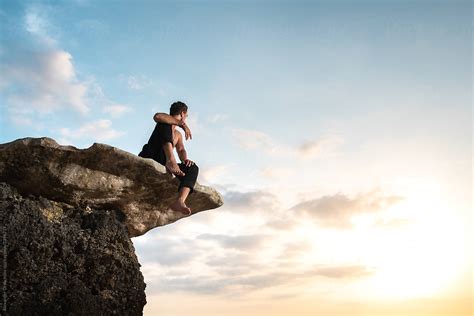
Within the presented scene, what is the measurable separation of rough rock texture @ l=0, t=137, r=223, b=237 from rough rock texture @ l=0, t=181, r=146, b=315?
150 mm

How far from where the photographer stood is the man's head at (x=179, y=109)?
10.0 m

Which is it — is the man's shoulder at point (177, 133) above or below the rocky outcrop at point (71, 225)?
above

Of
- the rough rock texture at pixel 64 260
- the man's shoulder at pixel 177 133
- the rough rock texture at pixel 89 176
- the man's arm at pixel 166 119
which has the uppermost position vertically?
the man's arm at pixel 166 119

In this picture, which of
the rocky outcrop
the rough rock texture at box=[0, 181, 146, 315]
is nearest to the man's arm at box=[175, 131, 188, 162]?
the rocky outcrop

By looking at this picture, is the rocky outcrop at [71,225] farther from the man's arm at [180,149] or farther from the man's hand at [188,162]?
the man's arm at [180,149]

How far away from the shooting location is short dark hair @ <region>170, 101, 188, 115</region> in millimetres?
10016

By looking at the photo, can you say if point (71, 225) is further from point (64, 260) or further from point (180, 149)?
point (180, 149)

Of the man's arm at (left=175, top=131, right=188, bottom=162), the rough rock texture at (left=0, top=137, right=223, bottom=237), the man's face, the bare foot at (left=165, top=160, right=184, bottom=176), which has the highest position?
the man's face

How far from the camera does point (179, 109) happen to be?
32.9ft

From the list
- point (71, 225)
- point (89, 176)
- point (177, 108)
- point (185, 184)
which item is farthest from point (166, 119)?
point (71, 225)

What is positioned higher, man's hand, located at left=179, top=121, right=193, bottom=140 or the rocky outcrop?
man's hand, located at left=179, top=121, right=193, bottom=140

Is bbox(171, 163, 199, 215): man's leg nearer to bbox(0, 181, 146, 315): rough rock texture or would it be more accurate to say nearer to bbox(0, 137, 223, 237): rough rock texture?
bbox(0, 137, 223, 237): rough rock texture

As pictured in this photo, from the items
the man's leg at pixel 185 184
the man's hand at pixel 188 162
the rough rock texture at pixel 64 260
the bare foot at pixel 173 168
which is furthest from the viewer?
the man's hand at pixel 188 162

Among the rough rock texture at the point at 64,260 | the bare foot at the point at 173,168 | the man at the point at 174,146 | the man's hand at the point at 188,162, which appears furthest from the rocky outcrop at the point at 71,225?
the man's hand at the point at 188,162
